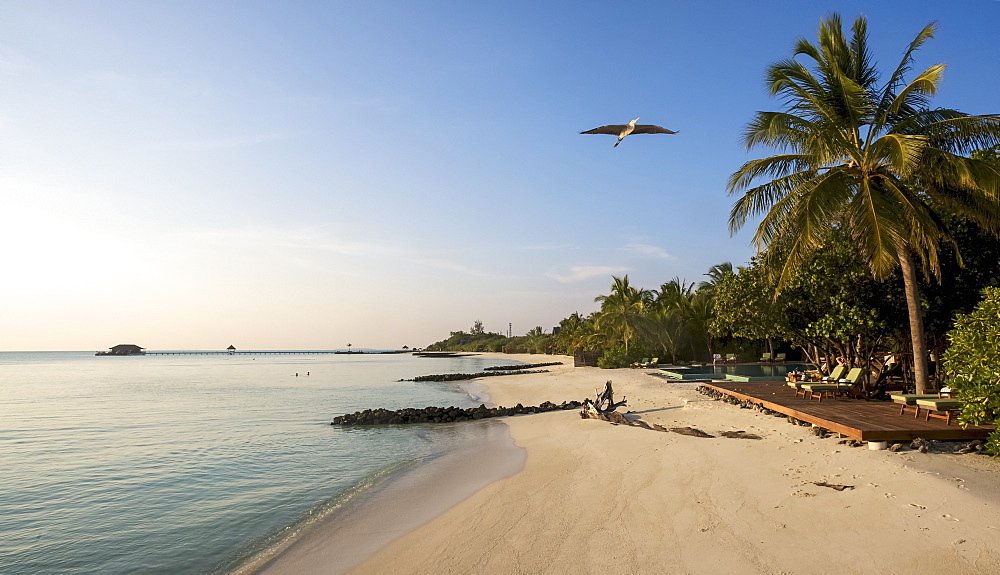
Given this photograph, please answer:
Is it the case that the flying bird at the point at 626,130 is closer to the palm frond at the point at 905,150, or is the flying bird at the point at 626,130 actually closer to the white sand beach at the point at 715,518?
the palm frond at the point at 905,150

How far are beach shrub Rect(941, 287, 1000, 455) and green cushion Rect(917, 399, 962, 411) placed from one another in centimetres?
51

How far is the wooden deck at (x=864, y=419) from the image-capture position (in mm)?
9016

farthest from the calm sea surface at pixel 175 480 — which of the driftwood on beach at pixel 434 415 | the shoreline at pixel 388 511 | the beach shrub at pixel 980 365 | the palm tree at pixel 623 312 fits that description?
the palm tree at pixel 623 312

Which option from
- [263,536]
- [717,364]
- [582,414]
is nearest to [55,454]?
[263,536]

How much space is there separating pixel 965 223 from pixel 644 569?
14444 mm

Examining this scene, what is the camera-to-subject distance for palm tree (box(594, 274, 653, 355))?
4194 centimetres

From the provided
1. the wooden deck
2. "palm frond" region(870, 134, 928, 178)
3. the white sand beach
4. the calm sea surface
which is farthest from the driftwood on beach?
"palm frond" region(870, 134, 928, 178)

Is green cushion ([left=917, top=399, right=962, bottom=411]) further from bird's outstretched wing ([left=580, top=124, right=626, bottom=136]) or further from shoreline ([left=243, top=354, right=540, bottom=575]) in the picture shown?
bird's outstretched wing ([left=580, top=124, right=626, bottom=136])

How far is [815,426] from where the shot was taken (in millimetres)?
11430

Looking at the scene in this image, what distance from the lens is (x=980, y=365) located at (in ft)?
27.4

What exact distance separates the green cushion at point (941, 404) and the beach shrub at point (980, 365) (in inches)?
19.9

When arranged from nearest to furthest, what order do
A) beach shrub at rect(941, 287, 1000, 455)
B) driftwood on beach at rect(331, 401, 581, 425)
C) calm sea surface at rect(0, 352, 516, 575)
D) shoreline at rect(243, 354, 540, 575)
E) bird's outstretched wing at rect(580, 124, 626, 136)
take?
shoreline at rect(243, 354, 540, 575) < calm sea surface at rect(0, 352, 516, 575) < beach shrub at rect(941, 287, 1000, 455) < bird's outstretched wing at rect(580, 124, 626, 136) < driftwood on beach at rect(331, 401, 581, 425)

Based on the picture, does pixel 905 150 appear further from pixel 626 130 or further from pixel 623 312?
pixel 623 312

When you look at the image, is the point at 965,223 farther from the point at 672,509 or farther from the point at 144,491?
the point at 144,491
